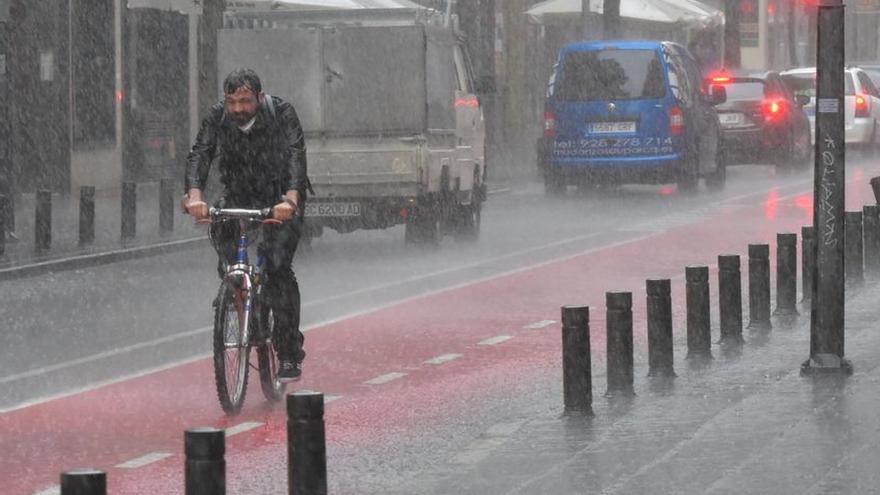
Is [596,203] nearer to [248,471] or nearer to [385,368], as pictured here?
[385,368]

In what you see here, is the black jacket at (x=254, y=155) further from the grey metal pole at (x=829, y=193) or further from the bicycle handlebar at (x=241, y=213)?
the grey metal pole at (x=829, y=193)

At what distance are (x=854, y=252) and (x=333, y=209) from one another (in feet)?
19.4

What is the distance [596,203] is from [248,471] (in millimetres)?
20893

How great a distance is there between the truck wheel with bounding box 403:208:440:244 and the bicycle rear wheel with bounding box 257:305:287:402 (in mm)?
Answer: 10822

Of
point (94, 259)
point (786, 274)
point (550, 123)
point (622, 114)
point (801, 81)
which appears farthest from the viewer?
point (801, 81)

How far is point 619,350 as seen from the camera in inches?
442

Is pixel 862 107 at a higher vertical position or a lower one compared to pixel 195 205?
higher

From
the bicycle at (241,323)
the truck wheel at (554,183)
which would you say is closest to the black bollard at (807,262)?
the bicycle at (241,323)

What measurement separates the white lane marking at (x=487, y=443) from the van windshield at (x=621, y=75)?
19833 mm

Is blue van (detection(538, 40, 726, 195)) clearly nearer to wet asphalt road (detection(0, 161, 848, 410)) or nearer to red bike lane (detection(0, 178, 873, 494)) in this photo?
wet asphalt road (detection(0, 161, 848, 410))

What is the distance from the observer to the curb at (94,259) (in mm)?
19766

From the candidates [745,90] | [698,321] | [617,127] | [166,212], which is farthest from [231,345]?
[745,90]

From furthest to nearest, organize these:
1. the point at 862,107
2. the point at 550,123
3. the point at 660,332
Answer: the point at 862,107 → the point at 550,123 → the point at 660,332

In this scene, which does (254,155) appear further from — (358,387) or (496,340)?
(496,340)
